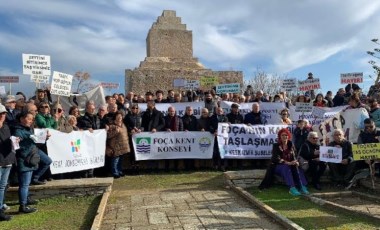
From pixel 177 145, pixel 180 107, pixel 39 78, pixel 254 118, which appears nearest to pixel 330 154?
pixel 254 118

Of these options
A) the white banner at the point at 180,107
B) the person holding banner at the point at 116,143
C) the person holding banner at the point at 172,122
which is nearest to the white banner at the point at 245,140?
the person holding banner at the point at 172,122

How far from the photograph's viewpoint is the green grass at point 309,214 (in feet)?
22.7

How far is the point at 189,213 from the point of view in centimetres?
772

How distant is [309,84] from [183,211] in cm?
947

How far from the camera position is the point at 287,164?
9758mm

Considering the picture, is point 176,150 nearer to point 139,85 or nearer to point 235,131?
point 235,131

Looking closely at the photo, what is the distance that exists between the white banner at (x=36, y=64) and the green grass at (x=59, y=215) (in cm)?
457

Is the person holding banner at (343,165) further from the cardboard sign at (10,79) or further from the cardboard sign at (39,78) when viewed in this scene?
the cardboard sign at (10,79)

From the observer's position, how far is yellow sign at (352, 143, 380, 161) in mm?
8914

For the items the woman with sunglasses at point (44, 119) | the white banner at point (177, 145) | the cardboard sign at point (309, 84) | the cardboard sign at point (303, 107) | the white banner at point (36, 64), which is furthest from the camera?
the cardboard sign at point (309, 84)

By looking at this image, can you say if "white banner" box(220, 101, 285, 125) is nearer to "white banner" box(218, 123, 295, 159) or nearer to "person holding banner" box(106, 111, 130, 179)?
"white banner" box(218, 123, 295, 159)

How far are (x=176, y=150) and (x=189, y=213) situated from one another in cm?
439

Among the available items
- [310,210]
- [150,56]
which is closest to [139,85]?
[150,56]

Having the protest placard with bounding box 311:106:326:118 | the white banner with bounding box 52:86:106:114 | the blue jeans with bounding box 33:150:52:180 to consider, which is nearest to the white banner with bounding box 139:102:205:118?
the protest placard with bounding box 311:106:326:118
